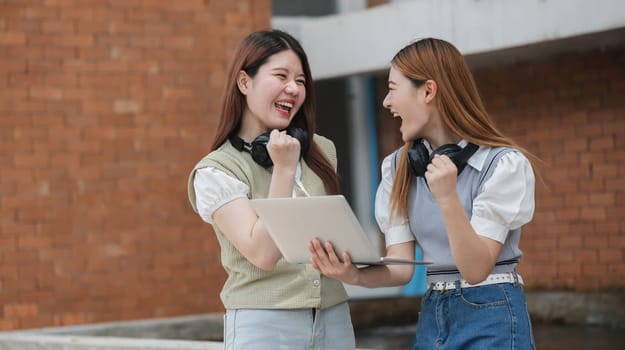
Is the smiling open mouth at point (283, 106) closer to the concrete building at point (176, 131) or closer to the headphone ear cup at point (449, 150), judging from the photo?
the headphone ear cup at point (449, 150)

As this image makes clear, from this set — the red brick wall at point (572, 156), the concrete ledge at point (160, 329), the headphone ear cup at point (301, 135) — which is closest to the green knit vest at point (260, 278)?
the headphone ear cup at point (301, 135)

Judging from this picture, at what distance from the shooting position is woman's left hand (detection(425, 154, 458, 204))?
2.98 m

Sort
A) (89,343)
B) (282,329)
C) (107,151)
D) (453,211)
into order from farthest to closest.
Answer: (107,151)
(89,343)
(282,329)
(453,211)

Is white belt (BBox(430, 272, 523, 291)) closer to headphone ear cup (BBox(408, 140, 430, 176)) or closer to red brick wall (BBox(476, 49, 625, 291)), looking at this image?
headphone ear cup (BBox(408, 140, 430, 176))

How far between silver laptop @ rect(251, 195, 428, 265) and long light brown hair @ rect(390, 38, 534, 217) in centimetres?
41

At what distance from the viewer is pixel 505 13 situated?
822cm

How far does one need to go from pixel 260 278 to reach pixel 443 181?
26.8 inches

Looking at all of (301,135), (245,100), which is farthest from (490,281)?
(245,100)

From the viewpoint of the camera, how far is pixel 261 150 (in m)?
3.38

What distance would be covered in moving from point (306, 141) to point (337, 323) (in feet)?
1.83

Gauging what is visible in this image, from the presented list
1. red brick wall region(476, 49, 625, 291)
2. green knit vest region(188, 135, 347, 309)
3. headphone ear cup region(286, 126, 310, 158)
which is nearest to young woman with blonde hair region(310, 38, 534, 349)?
green knit vest region(188, 135, 347, 309)

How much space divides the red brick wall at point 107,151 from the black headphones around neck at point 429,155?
17.5ft

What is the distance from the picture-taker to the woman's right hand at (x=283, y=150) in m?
3.26

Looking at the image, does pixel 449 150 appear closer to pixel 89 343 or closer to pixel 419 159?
pixel 419 159
